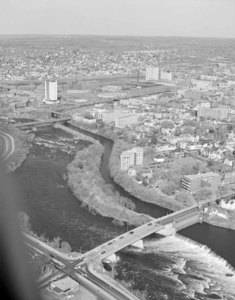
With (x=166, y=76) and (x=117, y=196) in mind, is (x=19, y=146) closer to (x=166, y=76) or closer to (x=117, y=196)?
(x=117, y=196)

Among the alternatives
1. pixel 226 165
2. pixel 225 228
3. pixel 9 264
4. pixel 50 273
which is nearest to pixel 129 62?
pixel 226 165

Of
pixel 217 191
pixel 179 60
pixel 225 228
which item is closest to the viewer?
pixel 225 228

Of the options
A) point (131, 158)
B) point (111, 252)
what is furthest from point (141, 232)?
point (131, 158)

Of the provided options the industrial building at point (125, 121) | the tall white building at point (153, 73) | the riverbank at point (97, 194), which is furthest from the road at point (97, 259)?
the tall white building at point (153, 73)

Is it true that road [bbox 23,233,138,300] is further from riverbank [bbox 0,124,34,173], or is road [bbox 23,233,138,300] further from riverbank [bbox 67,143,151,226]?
riverbank [bbox 0,124,34,173]

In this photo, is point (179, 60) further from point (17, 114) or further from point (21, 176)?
point (21, 176)

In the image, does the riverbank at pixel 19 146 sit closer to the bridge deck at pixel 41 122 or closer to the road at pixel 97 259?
the bridge deck at pixel 41 122

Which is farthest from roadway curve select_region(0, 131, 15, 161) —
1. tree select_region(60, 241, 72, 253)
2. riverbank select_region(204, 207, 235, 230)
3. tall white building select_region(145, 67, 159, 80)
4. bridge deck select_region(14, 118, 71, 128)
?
tall white building select_region(145, 67, 159, 80)
